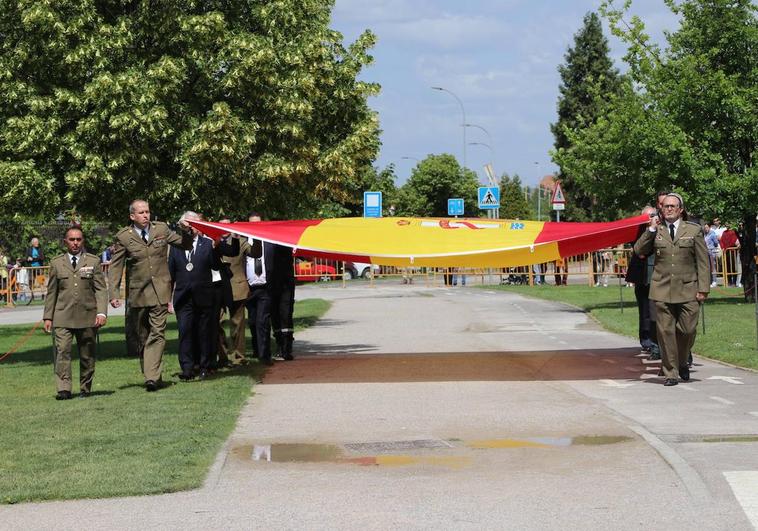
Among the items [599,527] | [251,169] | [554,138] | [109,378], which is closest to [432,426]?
[599,527]

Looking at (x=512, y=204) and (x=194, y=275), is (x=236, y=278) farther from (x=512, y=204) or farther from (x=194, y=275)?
(x=512, y=204)

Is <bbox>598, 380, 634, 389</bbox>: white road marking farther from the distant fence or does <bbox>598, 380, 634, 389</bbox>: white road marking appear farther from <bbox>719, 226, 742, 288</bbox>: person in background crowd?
<bbox>719, 226, 742, 288</bbox>: person in background crowd

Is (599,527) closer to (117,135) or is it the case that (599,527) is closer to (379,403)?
(379,403)

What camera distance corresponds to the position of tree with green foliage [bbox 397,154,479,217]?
3164 inches

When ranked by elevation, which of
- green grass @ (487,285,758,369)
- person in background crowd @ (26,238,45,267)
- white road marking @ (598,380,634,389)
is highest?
person in background crowd @ (26,238,45,267)

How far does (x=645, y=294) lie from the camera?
615 inches

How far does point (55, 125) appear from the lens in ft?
59.8

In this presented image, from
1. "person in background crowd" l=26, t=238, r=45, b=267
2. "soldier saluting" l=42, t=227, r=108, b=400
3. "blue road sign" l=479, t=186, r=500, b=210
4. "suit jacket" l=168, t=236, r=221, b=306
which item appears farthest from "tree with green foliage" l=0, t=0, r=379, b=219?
"blue road sign" l=479, t=186, r=500, b=210

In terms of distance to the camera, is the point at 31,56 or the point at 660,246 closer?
the point at 660,246

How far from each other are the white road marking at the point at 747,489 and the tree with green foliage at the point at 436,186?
7151 cm

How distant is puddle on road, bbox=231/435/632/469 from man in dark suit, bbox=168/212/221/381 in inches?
205

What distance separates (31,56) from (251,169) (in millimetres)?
4233

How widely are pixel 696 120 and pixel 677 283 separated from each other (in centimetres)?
1332

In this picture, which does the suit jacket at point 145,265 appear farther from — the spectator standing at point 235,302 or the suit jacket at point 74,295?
the spectator standing at point 235,302
